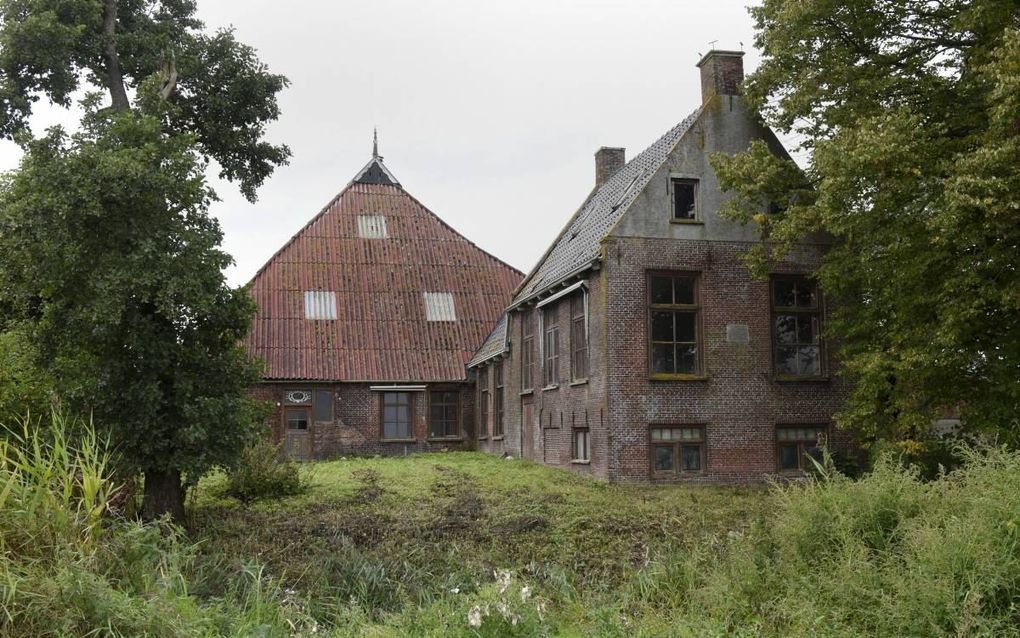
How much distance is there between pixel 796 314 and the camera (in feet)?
72.8

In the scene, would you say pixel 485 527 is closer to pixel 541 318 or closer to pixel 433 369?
pixel 541 318

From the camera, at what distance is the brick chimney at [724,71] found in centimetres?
2242

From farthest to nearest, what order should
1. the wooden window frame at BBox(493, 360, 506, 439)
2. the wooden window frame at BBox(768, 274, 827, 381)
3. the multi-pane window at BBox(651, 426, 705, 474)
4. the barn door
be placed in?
the barn door, the wooden window frame at BBox(493, 360, 506, 439), the wooden window frame at BBox(768, 274, 827, 381), the multi-pane window at BBox(651, 426, 705, 474)

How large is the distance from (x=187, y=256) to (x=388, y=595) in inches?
276

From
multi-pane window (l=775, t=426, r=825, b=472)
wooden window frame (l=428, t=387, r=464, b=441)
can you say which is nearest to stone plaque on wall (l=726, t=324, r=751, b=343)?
multi-pane window (l=775, t=426, r=825, b=472)

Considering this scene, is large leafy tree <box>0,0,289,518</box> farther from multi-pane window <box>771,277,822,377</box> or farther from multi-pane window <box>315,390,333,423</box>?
multi-pane window <box>315,390,333,423</box>

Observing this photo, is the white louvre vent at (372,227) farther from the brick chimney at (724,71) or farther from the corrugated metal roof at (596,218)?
the brick chimney at (724,71)

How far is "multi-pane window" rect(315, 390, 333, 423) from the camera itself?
3153cm

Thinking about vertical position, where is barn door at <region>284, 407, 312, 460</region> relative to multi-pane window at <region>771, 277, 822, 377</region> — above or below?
below

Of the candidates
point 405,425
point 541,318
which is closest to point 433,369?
point 405,425

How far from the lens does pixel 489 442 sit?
3100 centimetres

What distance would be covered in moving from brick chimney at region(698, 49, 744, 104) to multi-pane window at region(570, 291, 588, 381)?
5557 mm

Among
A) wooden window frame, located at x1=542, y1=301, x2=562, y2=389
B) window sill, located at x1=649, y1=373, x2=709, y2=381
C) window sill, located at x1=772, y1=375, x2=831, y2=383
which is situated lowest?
window sill, located at x1=772, y1=375, x2=831, y2=383

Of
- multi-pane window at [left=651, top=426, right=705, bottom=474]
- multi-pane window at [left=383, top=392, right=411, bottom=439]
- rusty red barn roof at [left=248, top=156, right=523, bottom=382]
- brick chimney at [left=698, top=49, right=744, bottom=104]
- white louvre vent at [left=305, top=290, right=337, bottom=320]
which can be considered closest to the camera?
multi-pane window at [left=651, top=426, right=705, bottom=474]
